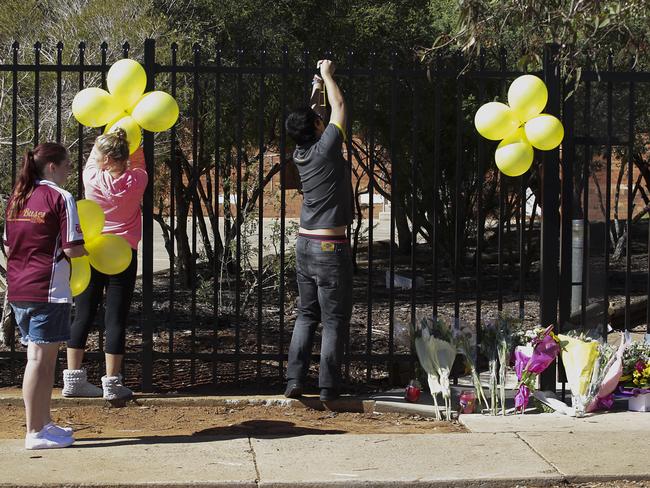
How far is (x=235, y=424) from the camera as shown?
6.15 meters

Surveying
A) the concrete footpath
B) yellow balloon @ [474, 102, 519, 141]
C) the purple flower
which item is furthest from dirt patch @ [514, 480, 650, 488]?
yellow balloon @ [474, 102, 519, 141]

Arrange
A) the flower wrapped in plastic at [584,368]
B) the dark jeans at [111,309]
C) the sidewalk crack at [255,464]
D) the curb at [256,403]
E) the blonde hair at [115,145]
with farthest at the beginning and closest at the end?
the curb at [256,403], the dark jeans at [111,309], the flower wrapped in plastic at [584,368], the blonde hair at [115,145], the sidewalk crack at [255,464]

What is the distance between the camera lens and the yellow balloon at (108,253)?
5555mm

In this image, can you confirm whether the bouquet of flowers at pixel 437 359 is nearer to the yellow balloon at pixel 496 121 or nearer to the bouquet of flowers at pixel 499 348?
the bouquet of flowers at pixel 499 348

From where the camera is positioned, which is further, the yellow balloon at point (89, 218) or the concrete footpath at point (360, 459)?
the yellow balloon at point (89, 218)

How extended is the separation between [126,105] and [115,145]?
0.94ft

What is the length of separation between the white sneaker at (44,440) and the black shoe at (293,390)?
1447 millimetres

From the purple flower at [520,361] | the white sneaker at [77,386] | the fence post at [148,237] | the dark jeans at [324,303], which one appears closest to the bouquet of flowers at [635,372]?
the purple flower at [520,361]

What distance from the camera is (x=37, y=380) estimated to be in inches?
207

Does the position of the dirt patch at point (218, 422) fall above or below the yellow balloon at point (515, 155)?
below

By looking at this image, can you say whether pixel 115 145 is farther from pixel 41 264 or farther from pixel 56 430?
pixel 56 430

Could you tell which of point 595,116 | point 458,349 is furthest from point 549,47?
point 458,349

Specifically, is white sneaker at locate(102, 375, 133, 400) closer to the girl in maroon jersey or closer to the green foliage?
the girl in maroon jersey

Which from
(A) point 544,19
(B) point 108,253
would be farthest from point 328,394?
(A) point 544,19
